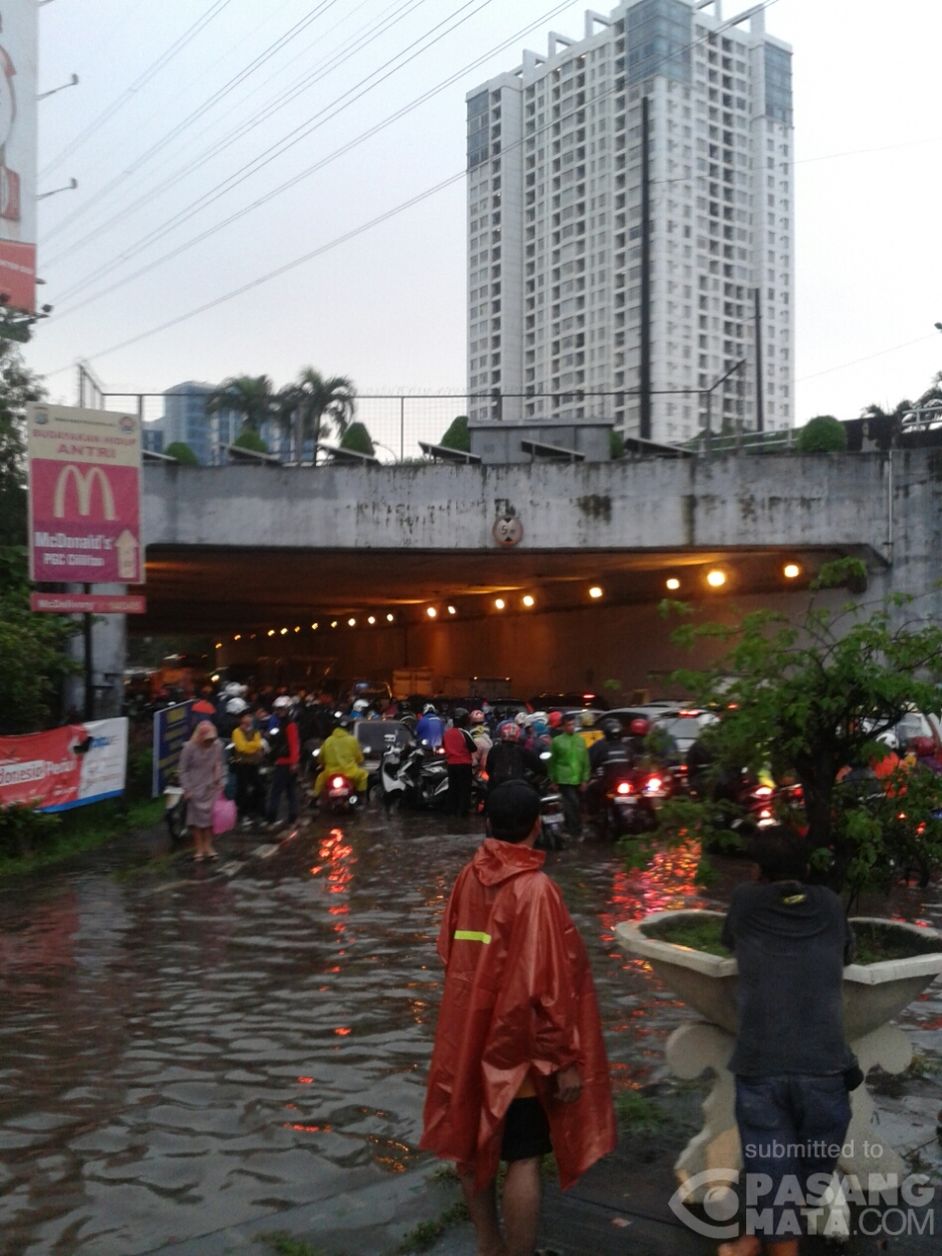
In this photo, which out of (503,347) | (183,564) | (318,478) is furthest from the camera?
(503,347)

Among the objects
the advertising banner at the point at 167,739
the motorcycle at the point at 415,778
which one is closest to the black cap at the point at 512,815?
the motorcycle at the point at 415,778

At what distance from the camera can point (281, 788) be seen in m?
18.4

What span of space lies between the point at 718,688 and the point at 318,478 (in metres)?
21.0

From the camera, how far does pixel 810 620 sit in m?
5.65

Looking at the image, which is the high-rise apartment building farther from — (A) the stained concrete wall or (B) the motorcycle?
(B) the motorcycle

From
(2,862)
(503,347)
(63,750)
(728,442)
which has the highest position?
(503,347)

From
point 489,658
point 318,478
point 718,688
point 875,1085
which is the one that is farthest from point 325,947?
point 489,658

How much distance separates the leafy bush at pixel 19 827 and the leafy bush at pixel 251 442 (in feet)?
39.8

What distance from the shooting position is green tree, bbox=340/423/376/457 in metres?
26.5

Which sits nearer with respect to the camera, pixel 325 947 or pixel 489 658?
pixel 325 947

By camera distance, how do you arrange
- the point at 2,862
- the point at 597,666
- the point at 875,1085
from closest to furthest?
the point at 875,1085
the point at 2,862
the point at 597,666

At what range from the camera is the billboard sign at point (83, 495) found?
17422 mm

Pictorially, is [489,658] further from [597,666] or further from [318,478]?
[318,478]
